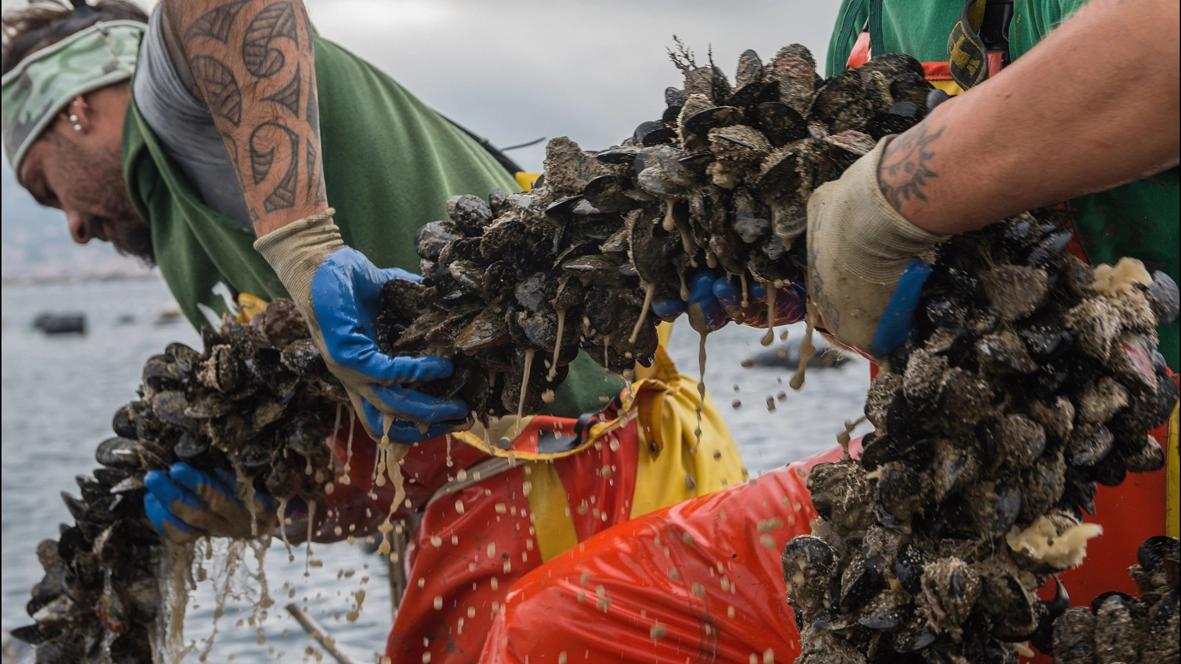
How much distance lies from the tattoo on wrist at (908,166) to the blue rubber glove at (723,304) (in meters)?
0.39

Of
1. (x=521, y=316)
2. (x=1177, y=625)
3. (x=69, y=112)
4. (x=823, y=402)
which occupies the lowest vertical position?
(x=823, y=402)

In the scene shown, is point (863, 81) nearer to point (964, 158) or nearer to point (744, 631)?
point (964, 158)

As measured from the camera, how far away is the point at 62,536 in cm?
317

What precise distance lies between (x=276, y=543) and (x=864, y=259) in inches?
216

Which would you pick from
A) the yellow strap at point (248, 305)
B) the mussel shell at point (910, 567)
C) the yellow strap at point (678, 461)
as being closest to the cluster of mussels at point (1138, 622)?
the mussel shell at point (910, 567)

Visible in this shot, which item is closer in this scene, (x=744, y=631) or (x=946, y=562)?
(x=946, y=562)

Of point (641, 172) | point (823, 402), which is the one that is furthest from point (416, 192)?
point (823, 402)

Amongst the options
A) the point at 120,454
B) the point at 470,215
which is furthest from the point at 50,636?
the point at 470,215

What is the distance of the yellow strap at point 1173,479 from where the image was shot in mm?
1660

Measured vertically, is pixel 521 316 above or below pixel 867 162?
below

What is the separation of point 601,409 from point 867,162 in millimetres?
1545

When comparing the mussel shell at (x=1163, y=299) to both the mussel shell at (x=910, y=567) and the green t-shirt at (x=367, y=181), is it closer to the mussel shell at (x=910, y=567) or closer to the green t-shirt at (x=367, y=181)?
the mussel shell at (x=910, y=567)

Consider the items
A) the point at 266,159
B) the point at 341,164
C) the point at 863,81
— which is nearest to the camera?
the point at 863,81

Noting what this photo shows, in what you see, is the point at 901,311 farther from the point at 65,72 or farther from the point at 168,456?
the point at 65,72
